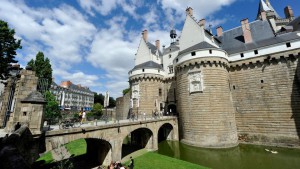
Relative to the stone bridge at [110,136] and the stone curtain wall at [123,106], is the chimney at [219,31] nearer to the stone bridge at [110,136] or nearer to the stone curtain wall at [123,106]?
the stone bridge at [110,136]

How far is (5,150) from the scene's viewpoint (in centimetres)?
305

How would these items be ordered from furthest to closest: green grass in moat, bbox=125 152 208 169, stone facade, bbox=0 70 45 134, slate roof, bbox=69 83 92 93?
slate roof, bbox=69 83 92 93, green grass in moat, bbox=125 152 208 169, stone facade, bbox=0 70 45 134

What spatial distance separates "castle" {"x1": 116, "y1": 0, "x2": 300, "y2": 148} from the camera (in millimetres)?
18547

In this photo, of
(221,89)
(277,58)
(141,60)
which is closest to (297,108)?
(277,58)

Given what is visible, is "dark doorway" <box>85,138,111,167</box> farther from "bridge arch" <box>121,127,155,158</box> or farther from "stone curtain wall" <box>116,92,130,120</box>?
"stone curtain wall" <box>116,92,130,120</box>

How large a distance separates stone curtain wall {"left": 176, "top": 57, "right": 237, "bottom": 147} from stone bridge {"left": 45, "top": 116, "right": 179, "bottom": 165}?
10.9 ft

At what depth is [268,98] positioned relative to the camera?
64.2ft

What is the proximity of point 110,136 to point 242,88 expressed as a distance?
62.5 feet

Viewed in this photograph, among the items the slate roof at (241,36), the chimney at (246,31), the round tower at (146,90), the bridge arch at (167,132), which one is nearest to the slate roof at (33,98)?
the bridge arch at (167,132)

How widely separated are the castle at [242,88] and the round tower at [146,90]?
561 cm

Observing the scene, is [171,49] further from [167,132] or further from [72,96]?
[72,96]

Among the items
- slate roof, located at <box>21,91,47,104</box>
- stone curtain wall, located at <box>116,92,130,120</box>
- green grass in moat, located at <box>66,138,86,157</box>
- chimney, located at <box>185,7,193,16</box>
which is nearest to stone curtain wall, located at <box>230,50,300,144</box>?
chimney, located at <box>185,7,193,16</box>

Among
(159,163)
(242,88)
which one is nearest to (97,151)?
(159,163)

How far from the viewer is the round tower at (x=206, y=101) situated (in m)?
18.8
